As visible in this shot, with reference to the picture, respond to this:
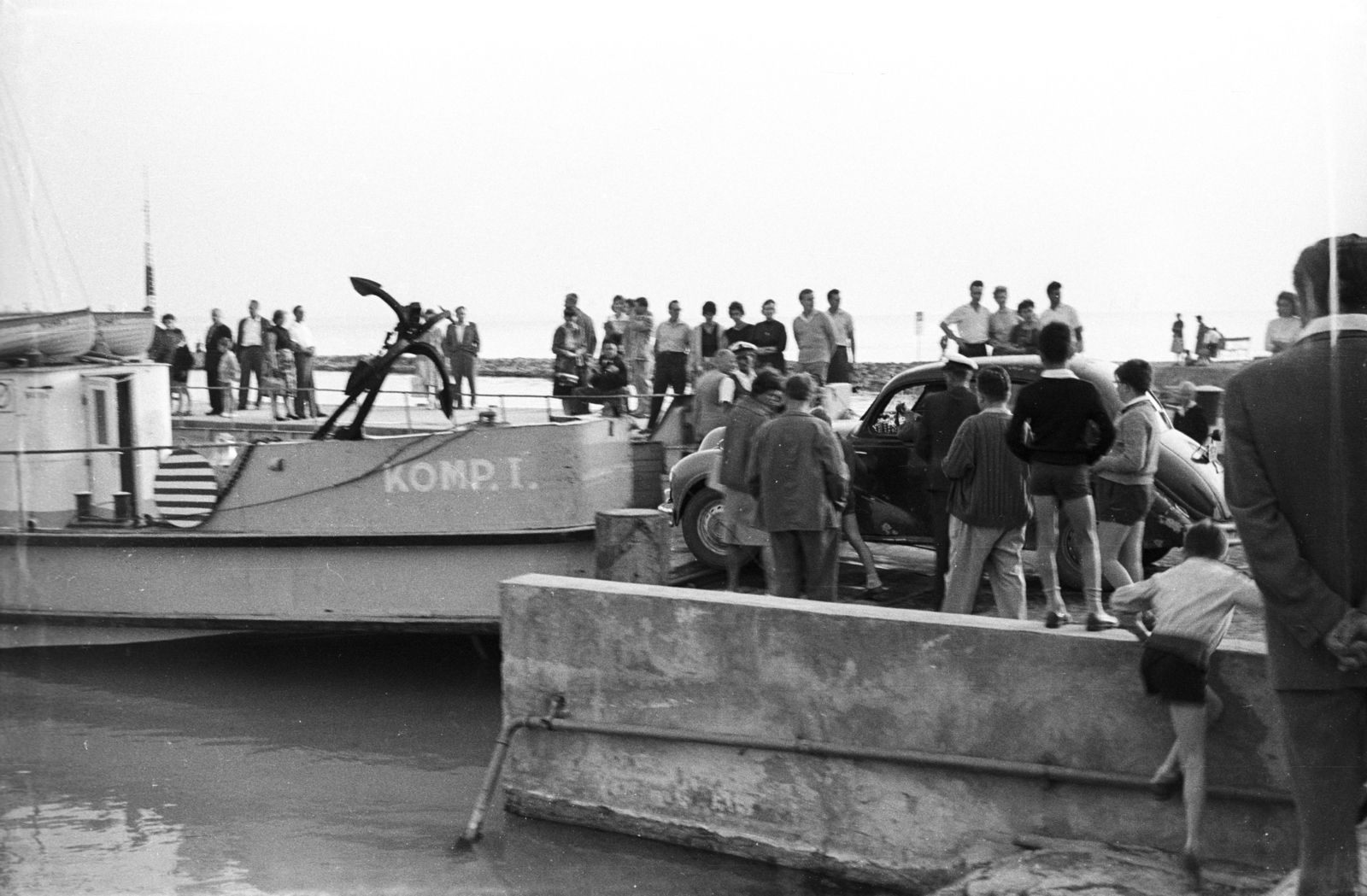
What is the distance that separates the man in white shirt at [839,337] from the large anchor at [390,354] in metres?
5.61

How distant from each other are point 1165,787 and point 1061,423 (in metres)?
1.97

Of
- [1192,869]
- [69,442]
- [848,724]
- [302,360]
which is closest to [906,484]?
[848,724]

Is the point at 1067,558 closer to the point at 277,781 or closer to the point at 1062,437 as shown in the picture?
the point at 1062,437

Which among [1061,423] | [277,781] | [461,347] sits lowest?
[277,781]

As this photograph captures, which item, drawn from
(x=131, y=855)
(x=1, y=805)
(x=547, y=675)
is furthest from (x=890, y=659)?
(x=1, y=805)

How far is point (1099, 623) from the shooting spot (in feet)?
19.7

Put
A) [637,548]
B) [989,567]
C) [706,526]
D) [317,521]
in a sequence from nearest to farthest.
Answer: [989,567] → [637,548] → [706,526] → [317,521]

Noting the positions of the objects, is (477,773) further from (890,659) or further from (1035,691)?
(1035,691)

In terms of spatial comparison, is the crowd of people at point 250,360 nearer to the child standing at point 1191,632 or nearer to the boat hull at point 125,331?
the boat hull at point 125,331

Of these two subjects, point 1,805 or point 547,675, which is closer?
point 547,675

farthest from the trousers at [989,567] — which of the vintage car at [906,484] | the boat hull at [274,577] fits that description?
the boat hull at [274,577]

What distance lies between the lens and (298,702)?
10.4m

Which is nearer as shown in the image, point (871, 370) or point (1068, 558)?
point (1068, 558)

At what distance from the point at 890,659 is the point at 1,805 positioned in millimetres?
5306
